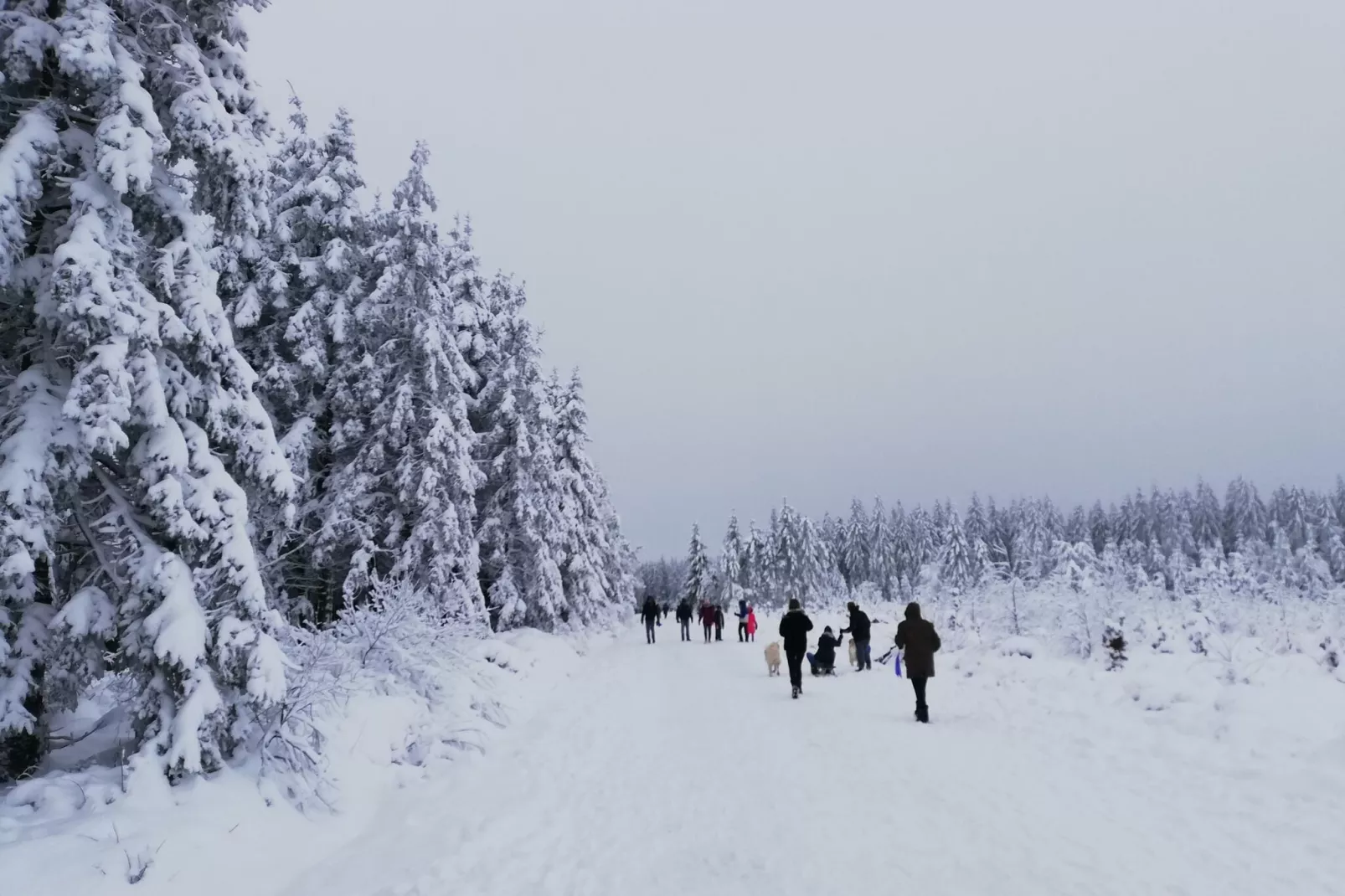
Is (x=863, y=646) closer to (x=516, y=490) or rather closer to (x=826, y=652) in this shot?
(x=826, y=652)

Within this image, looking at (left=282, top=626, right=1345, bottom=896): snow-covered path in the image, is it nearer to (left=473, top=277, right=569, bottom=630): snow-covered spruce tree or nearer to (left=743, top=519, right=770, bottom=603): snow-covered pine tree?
(left=473, top=277, right=569, bottom=630): snow-covered spruce tree

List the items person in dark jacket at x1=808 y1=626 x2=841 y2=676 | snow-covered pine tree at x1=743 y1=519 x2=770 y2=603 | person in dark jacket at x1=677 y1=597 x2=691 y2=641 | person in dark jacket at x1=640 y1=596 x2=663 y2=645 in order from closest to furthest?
person in dark jacket at x1=808 y1=626 x2=841 y2=676 < person in dark jacket at x1=640 y1=596 x2=663 y2=645 < person in dark jacket at x1=677 y1=597 x2=691 y2=641 < snow-covered pine tree at x1=743 y1=519 x2=770 y2=603

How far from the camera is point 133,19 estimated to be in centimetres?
694

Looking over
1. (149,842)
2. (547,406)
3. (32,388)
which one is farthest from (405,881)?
(547,406)

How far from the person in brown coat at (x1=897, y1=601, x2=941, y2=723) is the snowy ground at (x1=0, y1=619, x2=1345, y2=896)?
16.3 inches

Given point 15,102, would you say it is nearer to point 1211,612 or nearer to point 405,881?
point 405,881

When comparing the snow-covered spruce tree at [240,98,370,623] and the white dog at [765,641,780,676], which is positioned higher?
the snow-covered spruce tree at [240,98,370,623]

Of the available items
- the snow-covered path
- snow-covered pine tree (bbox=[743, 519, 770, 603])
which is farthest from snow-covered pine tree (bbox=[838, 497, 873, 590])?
the snow-covered path

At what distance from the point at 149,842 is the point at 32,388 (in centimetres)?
401

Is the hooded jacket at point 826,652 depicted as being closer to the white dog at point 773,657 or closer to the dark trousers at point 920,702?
the white dog at point 773,657

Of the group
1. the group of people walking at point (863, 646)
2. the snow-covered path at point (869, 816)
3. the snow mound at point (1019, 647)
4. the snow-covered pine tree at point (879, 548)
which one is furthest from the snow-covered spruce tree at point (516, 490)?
the snow-covered pine tree at point (879, 548)

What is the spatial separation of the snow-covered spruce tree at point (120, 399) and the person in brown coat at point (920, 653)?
8433 millimetres

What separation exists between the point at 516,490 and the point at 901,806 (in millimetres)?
18493

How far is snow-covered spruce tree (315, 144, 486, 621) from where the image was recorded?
1798 centimetres
